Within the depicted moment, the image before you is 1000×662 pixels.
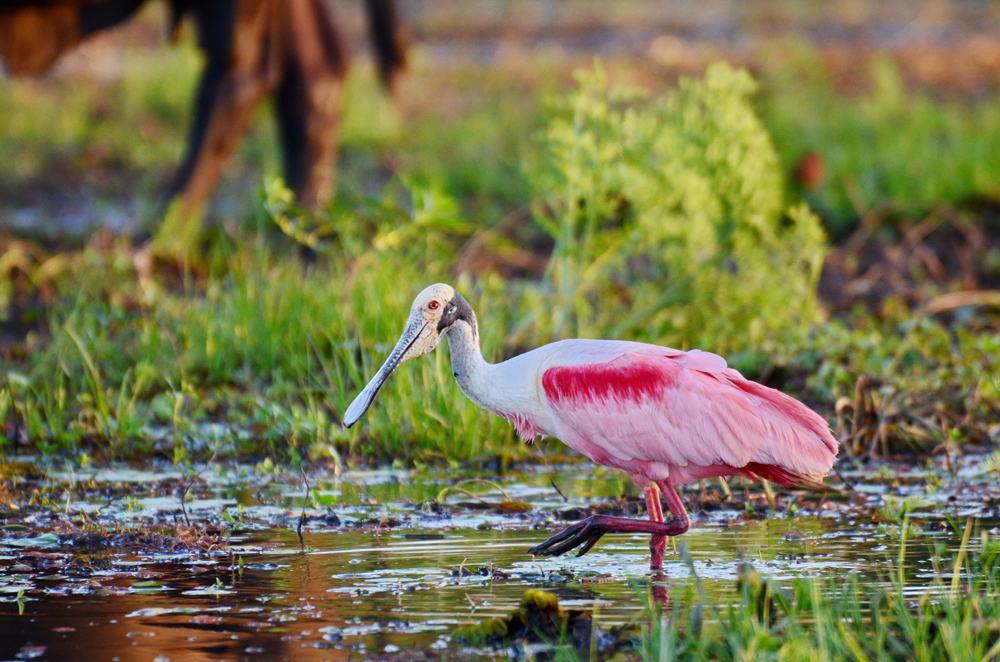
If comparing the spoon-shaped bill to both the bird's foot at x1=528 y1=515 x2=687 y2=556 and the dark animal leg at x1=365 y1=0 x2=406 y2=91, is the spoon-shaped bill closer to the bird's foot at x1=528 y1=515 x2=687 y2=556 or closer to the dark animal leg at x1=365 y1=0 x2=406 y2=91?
the bird's foot at x1=528 y1=515 x2=687 y2=556

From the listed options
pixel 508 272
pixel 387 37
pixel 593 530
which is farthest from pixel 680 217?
pixel 387 37

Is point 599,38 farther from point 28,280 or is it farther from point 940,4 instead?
point 28,280

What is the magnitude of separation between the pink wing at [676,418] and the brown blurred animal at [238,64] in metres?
3.83

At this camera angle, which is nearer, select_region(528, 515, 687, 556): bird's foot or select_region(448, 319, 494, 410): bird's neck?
select_region(528, 515, 687, 556): bird's foot

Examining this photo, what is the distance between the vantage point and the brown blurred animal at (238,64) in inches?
337

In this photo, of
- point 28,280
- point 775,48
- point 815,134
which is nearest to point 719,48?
point 775,48

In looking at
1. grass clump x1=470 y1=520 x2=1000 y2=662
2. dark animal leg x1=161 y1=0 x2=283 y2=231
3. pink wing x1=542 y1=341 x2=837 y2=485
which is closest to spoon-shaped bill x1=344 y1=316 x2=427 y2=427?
pink wing x1=542 y1=341 x2=837 y2=485

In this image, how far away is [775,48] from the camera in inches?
678

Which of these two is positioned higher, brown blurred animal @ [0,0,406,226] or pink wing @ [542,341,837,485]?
Answer: brown blurred animal @ [0,0,406,226]

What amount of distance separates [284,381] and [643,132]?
6.67 ft

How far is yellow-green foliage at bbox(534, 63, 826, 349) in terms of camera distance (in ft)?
22.7

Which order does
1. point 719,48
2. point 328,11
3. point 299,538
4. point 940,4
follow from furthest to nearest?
point 940,4, point 719,48, point 328,11, point 299,538

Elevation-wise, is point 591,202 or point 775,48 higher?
point 775,48

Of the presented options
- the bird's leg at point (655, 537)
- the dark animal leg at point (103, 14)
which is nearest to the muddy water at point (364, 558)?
the bird's leg at point (655, 537)
